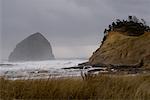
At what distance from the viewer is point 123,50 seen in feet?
138

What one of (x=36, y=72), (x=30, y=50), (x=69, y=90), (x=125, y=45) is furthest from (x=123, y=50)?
(x=30, y=50)

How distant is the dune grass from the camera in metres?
11.1

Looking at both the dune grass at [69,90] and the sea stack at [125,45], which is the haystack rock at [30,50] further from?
the dune grass at [69,90]

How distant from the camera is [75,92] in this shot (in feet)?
37.3

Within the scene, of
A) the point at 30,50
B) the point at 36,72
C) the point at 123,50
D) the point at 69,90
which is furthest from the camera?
the point at 30,50

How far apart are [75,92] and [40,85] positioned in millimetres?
1035

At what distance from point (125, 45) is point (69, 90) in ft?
104

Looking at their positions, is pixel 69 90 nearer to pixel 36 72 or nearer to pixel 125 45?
pixel 36 72

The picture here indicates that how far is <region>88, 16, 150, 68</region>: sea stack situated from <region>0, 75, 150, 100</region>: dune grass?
2333cm

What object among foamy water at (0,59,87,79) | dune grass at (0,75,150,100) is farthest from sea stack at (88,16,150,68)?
dune grass at (0,75,150,100)

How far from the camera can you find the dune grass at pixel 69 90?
1113 centimetres

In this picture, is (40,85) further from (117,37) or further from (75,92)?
(117,37)

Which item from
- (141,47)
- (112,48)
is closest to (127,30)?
(112,48)

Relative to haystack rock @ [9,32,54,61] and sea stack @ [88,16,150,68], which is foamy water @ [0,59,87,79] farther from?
haystack rock @ [9,32,54,61]
